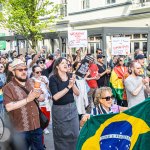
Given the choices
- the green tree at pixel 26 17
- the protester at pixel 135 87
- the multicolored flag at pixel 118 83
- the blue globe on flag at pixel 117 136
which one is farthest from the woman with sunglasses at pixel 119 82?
the green tree at pixel 26 17

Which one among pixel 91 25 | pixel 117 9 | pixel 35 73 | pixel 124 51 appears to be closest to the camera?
pixel 35 73

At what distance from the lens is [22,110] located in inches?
199

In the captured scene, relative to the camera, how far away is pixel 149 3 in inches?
894

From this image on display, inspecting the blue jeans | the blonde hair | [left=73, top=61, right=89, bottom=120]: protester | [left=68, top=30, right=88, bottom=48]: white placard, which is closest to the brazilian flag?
[left=73, top=61, right=89, bottom=120]: protester

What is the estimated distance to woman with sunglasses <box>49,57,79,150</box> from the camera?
18.6 feet

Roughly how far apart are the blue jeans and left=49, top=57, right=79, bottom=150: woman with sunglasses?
19.4 inches

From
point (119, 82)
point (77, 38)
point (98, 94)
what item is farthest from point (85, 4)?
point (98, 94)

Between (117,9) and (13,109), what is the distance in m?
21.9

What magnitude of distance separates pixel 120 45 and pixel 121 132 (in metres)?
9.32

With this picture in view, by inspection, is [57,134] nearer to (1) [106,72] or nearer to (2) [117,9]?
(1) [106,72]

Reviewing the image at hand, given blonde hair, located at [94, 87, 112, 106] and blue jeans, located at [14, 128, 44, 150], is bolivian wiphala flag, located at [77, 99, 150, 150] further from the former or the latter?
blue jeans, located at [14, 128, 44, 150]

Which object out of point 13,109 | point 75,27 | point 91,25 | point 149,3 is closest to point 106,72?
point 13,109

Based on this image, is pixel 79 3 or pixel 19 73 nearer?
pixel 19 73

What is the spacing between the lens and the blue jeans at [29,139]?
519 centimetres
